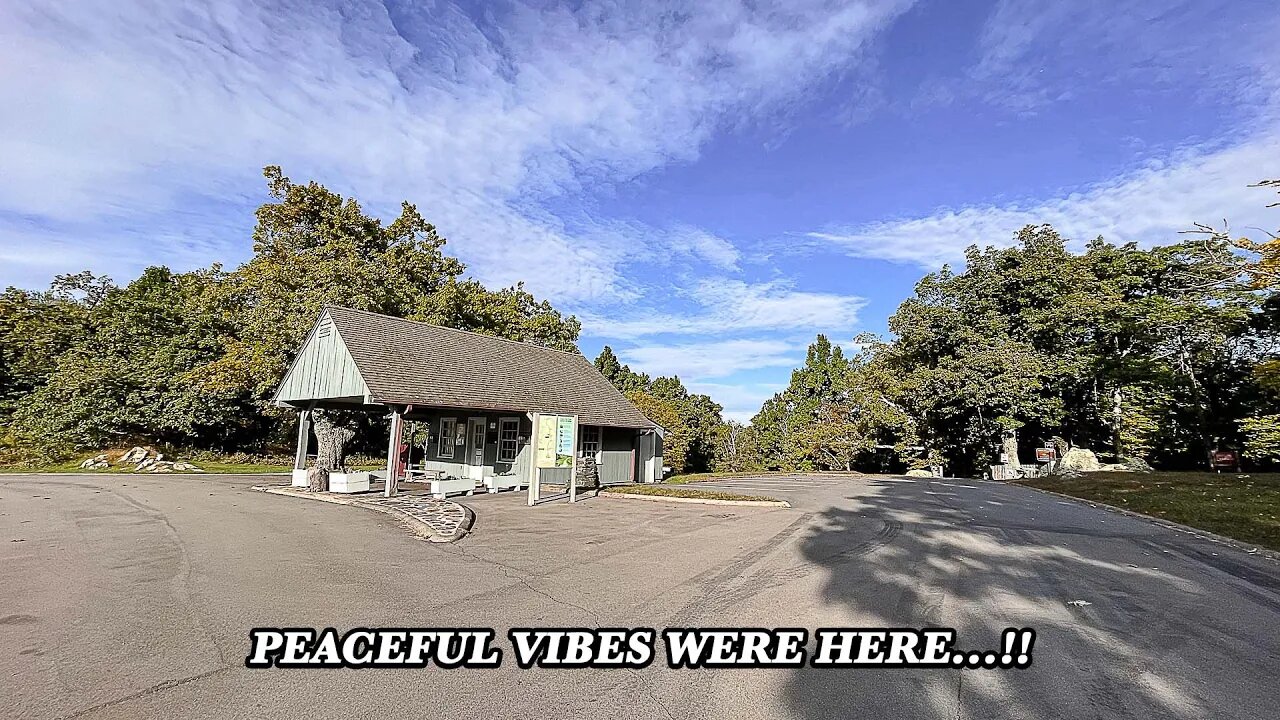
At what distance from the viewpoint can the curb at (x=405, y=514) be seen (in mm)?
9945

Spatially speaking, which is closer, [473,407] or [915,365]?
[473,407]

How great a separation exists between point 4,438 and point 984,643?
40.5m

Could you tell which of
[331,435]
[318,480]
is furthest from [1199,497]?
[331,435]

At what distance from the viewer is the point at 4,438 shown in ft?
93.0

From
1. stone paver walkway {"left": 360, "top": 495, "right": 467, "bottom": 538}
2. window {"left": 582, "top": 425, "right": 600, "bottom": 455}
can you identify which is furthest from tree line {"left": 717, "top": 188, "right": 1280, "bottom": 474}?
stone paver walkway {"left": 360, "top": 495, "right": 467, "bottom": 538}

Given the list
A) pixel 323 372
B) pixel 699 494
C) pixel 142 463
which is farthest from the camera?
pixel 142 463

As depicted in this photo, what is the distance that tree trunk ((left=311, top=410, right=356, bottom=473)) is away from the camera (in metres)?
21.0

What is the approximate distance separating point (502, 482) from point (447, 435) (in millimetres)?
4271

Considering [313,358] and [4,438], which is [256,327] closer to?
[313,358]

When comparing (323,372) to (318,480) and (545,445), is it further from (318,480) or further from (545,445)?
(545,445)

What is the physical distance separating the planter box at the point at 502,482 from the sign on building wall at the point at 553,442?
4.21m

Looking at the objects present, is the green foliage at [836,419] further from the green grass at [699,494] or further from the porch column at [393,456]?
the porch column at [393,456]

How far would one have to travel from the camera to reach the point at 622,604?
5.98 meters

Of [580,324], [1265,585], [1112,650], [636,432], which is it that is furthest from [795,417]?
[1112,650]
